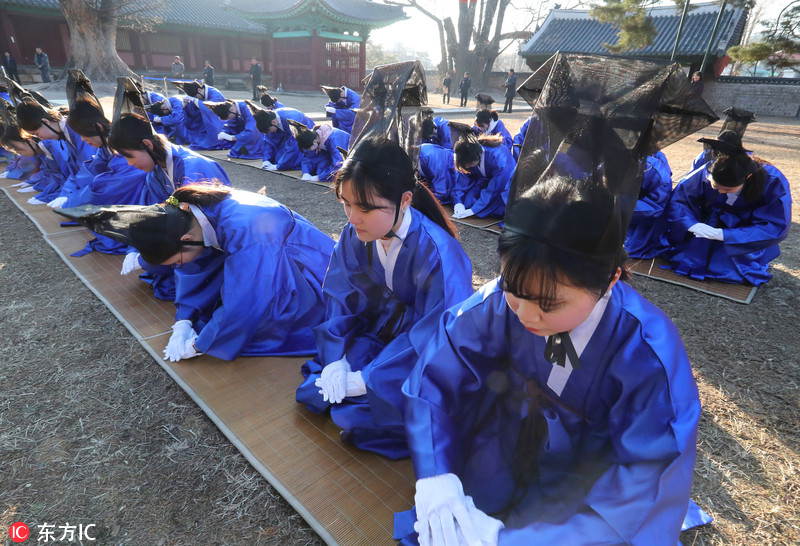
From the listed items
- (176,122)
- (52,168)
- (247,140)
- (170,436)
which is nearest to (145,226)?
(170,436)

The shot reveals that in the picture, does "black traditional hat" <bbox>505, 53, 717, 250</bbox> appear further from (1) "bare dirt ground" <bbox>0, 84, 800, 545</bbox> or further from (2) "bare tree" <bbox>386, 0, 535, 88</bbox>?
(2) "bare tree" <bbox>386, 0, 535, 88</bbox>

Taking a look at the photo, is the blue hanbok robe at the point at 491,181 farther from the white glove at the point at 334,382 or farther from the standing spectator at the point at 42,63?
the standing spectator at the point at 42,63

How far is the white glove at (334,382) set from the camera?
2294mm

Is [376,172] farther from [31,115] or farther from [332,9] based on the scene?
[332,9]

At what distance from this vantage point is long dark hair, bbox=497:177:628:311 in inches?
46.4

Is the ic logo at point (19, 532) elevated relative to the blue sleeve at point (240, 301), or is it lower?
lower

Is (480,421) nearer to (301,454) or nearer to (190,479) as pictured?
(301,454)

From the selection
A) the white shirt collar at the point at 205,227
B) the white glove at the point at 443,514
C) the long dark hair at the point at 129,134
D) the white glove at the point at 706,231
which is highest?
the long dark hair at the point at 129,134

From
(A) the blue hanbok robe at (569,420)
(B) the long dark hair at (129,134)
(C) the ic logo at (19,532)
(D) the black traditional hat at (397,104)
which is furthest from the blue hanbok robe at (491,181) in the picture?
(C) the ic logo at (19,532)

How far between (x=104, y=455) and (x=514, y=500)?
2043mm

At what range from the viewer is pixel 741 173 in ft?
12.8

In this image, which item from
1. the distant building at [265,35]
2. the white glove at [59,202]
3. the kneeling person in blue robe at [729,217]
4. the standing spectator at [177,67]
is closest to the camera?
the kneeling person in blue robe at [729,217]

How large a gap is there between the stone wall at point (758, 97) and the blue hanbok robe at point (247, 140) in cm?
1740

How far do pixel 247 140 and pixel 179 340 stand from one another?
793 centimetres
